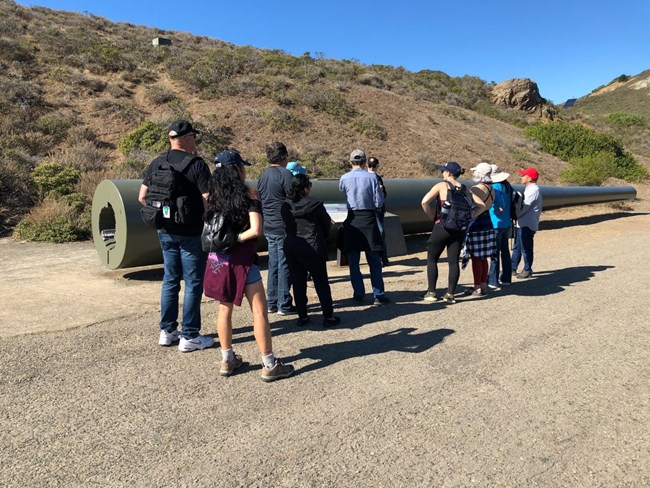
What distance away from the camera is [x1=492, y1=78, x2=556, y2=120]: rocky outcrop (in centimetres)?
4350

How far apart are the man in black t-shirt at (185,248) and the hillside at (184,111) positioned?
8.23 metres

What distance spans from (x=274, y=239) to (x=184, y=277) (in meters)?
1.26

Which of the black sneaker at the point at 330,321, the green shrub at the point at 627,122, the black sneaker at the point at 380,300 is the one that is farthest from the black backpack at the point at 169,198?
the green shrub at the point at 627,122

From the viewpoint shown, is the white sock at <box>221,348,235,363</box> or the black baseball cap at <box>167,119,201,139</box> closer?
the white sock at <box>221,348,235,363</box>

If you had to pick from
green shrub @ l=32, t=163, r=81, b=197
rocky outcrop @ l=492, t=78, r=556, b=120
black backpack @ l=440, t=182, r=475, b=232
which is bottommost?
black backpack @ l=440, t=182, r=475, b=232

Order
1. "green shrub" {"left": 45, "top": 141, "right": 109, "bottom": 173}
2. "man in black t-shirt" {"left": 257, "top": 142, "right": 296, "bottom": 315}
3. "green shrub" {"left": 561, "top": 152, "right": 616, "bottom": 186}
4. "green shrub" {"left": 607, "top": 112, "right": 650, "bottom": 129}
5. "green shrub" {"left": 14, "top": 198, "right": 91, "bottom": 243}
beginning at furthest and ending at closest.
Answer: "green shrub" {"left": 607, "top": 112, "right": 650, "bottom": 129}, "green shrub" {"left": 561, "top": 152, "right": 616, "bottom": 186}, "green shrub" {"left": 45, "top": 141, "right": 109, "bottom": 173}, "green shrub" {"left": 14, "top": 198, "right": 91, "bottom": 243}, "man in black t-shirt" {"left": 257, "top": 142, "right": 296, "bottom": 315}

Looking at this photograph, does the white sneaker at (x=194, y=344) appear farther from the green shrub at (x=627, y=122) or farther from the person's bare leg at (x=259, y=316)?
the green shrub at (x=627, y=122)

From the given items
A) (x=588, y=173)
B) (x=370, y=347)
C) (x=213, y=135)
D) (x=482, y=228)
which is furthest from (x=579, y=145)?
(x=370, y=347)

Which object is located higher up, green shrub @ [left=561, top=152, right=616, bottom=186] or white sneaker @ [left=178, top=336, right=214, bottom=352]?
green shrub @ [left=561, top=152, right=616, bottom=186]

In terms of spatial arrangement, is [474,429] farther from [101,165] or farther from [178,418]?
[101,165]

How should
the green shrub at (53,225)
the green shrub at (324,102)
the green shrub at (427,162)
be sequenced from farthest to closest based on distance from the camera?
1. the green shrub at (324,102)
2. the green shrub at (427,162)
3. the green shrub at (53,225)

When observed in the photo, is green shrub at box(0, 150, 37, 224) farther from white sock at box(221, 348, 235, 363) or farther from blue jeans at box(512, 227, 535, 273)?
blue jeans at box(512, 227, 535, 273)

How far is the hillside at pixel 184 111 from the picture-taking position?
1658cm

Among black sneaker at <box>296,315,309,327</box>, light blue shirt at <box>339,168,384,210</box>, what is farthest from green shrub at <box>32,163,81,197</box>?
Answer: black sneaker at <box>296,315,309,327</box>
